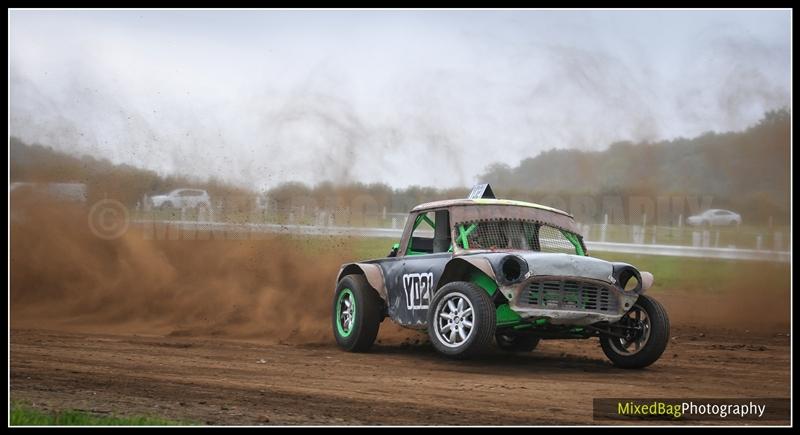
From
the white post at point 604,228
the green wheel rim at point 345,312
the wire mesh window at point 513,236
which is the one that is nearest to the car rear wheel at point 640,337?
the wire mesh window at point 513,236

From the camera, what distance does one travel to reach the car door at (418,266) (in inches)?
469

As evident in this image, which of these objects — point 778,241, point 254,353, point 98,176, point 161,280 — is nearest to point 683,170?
point 778,241

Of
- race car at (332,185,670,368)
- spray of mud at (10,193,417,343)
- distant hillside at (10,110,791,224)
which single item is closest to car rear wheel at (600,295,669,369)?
race car at (332,185,670,368)

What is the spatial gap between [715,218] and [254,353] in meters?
14.2

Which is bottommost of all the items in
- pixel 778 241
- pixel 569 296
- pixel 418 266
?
pixel 569 296

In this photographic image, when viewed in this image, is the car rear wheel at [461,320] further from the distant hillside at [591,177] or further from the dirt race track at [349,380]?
the distant hillside at [591,177]

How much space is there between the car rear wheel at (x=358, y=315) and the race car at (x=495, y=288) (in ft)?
0.04

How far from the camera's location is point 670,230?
83.7ft

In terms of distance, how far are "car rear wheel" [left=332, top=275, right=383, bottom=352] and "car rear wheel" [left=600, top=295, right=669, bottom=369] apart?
9.28ft

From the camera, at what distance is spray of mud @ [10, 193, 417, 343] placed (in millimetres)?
16578

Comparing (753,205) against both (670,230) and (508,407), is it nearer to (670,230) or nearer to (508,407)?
→ (670,230)

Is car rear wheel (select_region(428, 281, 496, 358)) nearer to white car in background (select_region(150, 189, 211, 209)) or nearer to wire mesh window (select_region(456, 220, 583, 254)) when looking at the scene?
wire mesh window (select_region(456, 220, 583, 254))

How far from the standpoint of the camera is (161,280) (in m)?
18.4

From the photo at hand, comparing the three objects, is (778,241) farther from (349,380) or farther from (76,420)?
(76,420)
